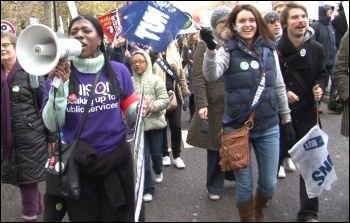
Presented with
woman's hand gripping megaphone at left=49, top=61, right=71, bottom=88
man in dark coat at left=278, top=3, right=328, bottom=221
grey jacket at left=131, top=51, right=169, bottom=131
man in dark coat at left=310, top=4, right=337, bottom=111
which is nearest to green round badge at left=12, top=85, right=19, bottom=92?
grey jacket at left=131, top=51, right=169, bottom=131

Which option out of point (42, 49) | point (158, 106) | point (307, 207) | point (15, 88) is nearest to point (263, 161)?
point (307, 207)

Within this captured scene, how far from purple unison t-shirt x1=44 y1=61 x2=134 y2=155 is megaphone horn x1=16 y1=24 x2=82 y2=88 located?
0.23 metres

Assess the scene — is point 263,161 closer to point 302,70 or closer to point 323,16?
point 302,70

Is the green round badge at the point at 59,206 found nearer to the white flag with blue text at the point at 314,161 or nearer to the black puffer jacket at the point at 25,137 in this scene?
the black puffer jacket at the point at 25,137

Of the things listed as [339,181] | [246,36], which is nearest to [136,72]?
[246,36]

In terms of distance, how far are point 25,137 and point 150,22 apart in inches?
50.6

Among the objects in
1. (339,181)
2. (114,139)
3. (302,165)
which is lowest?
(339,181)

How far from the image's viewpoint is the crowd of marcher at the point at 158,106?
87.9 inches

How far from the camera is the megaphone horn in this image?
183 centimetres

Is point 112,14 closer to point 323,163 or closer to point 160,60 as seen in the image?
point 160,60

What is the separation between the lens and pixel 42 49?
186 cm

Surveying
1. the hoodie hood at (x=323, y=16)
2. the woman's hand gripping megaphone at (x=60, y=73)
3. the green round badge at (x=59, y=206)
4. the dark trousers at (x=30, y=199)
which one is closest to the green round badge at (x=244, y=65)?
the woman's hand gripping megaphone at (x=60, y=73)

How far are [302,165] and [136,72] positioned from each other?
169 cm

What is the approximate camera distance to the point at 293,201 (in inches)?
144
